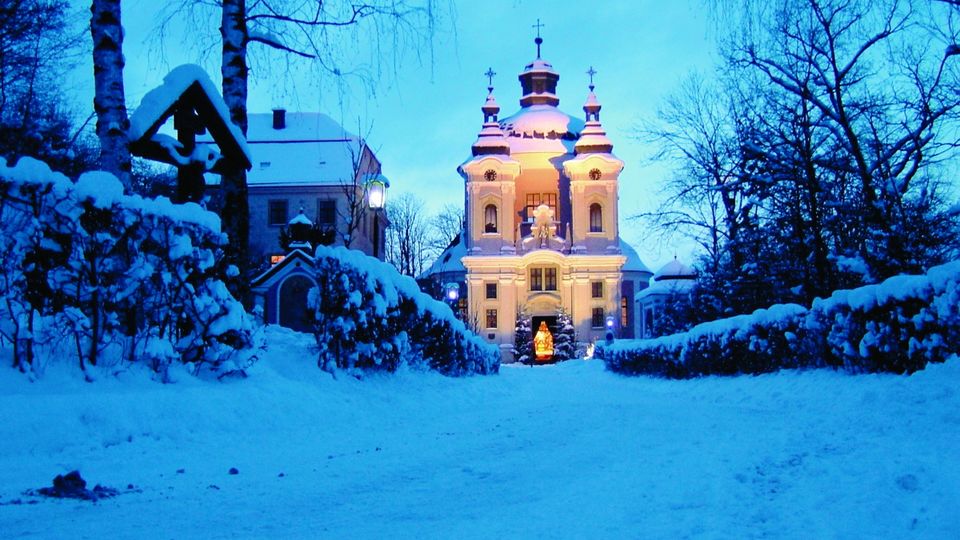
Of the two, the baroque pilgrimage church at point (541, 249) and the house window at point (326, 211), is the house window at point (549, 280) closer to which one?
the baroque pilgrimage church at point (541, 249)

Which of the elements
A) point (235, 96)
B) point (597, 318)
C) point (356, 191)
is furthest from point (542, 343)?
point (235, 96)

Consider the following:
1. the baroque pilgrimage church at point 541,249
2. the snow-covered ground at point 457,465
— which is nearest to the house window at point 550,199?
the baroque pilgrimage church at point 541,249

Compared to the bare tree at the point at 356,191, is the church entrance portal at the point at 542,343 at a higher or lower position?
lower

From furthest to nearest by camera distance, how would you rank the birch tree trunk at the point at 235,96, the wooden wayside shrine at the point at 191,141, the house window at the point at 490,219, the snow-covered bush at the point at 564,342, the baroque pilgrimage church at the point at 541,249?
the house window at the point at 490,219 < the baroque pilgrimage church at the point at 541,249 < the snow-covered bush at the point at 564,342 < the birch tree trunk at the point at 235,96 < the wooden wayside shrine at the point at 191,141

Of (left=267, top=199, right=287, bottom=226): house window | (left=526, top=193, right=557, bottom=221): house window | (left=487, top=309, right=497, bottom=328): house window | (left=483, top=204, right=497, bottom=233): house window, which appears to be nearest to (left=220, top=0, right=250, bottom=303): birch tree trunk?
(left=267, top=199, right=287, bottom=226): house window

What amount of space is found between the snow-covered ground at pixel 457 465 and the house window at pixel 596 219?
4941cm

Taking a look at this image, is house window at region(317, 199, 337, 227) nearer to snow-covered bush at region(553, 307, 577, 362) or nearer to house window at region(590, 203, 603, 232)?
snow-covered bush at region(553, 307, 577, 362)

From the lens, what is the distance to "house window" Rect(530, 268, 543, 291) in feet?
189

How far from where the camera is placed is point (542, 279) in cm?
5747

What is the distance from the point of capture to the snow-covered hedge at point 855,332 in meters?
8.79

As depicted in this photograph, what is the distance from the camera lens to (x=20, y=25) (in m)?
22.5

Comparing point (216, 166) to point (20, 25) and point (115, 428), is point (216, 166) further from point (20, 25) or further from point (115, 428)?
point (20, 25)

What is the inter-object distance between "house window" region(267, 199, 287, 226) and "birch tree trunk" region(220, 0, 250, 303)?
1759 inches

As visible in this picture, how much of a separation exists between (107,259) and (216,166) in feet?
11.3
